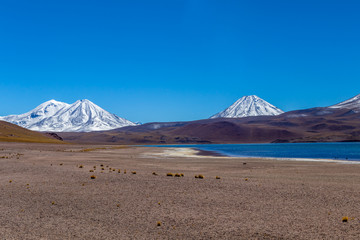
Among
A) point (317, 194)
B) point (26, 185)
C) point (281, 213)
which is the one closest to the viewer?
point (281, 213)

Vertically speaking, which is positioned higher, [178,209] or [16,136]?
[16,136]

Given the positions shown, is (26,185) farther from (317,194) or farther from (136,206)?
(317,194)

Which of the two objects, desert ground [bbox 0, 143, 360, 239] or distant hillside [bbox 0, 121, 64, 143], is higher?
distant hillside [bbox 0, 121, 64, 143]

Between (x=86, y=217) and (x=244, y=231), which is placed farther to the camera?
(x=86, y=217)

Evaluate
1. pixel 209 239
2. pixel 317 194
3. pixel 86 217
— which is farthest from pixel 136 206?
pixel 317 194

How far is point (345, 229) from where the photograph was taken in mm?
12414

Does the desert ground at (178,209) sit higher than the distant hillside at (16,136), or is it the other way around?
the distant hillside at (16,136)

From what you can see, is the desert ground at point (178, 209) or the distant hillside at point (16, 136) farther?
the distant hillside at point (16, 136)

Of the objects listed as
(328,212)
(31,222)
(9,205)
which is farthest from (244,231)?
(9,205)

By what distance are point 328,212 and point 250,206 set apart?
11.3ft

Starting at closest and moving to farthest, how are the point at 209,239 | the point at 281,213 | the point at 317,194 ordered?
the point at 209,239, the point at 281,213, the point at 317,194

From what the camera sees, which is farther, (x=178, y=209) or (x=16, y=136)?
(x=16, y=136)

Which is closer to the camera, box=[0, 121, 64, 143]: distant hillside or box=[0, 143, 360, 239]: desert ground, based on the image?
box=[0, 143, 360, 239]: desert ground

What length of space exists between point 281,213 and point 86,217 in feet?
27.5
